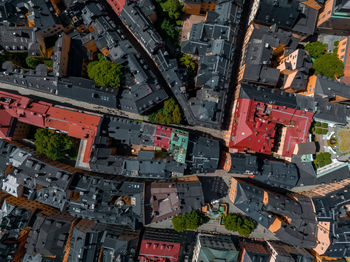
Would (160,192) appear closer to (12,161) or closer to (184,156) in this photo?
(184,156)

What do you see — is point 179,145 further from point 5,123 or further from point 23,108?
point 5,123

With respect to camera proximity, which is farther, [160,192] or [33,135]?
[33,135]

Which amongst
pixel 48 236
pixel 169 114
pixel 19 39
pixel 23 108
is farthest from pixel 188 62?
pixel 48 236

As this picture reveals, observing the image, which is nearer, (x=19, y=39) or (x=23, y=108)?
(x=23, y=108)

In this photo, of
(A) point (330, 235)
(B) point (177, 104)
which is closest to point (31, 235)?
(B) point (177, 104)

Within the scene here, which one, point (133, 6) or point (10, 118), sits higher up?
point (133, 6)

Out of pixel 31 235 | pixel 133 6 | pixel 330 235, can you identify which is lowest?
pixel 31 235
